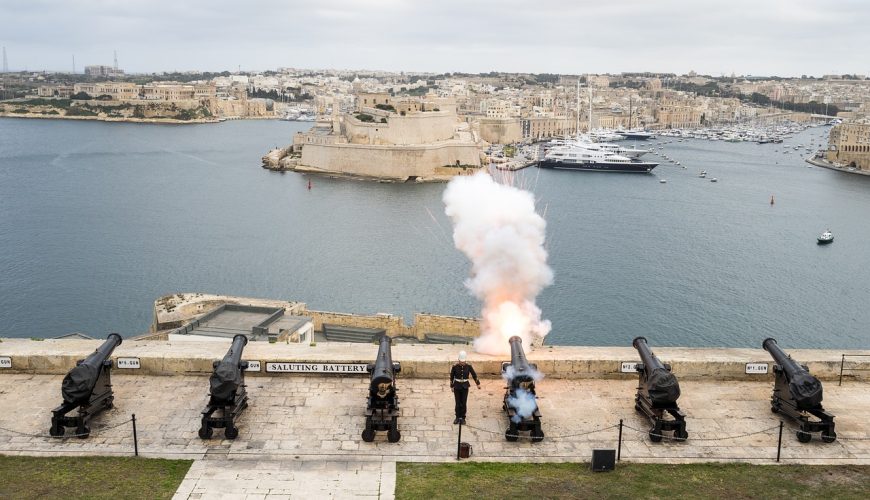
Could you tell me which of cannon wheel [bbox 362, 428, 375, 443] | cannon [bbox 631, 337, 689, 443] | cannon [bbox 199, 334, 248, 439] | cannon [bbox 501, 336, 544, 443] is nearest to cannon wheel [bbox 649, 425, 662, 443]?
cannon [bbox 631, 337, 689, 443]

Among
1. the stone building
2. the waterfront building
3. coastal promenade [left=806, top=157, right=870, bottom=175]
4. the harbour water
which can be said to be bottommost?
the harbour water

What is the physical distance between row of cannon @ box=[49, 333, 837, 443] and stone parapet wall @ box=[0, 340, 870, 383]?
3.39ft

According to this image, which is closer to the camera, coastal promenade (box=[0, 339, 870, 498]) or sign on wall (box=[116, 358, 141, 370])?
coastal promenade (box=[0, 339, 870, 498])

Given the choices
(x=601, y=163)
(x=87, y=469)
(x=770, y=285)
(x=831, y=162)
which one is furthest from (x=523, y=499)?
(x=831, y=162)

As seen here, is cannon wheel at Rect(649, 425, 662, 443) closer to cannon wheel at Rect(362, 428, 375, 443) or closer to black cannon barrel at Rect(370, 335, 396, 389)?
black cannon barrel at Rect(370, 335, 396, 389)

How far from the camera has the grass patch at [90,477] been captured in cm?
589

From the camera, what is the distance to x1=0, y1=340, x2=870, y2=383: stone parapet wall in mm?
8250

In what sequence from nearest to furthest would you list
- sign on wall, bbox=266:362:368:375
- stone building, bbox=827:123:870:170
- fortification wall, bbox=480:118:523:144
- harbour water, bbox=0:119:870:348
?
sign on wall, bbox=266:362:368:375
harbour water, bbox=0:119:870:348
stone building, bbox=827:123:870:170
fortification wall, bbox=480:118:523:144

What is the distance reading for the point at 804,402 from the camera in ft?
22.9

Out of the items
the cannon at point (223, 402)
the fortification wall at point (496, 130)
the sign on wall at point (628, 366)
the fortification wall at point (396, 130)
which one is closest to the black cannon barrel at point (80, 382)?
the cannon at point (223, 402)

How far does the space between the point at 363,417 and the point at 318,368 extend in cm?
113

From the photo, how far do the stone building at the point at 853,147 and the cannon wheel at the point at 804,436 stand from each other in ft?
269

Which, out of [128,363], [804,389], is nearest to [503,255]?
[804,389]

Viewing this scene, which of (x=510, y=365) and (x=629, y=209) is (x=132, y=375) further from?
(x=629, y=209)
